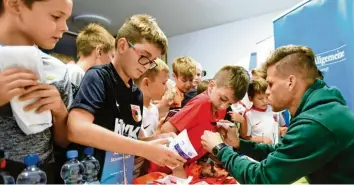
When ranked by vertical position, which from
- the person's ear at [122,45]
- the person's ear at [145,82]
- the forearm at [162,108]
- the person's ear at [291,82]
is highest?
the person's ear at [122,45]

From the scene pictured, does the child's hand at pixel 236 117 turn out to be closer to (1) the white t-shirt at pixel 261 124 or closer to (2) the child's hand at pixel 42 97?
(1) the white t-shirt at pixel 261 124

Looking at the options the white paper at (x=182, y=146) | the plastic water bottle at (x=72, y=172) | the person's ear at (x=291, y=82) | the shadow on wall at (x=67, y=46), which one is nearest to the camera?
the plastic water bottle at (x=72, y=172)

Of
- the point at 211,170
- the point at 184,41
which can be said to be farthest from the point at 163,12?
the point at 211,170

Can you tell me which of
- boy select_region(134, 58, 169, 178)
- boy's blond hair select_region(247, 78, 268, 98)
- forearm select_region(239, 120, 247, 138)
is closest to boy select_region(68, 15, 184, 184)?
boy select_region(134, 58, 169, 178)

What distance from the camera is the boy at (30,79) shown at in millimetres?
812

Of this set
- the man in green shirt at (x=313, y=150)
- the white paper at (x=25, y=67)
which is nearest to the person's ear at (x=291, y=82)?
the man in green shirt at (x=313, y=150)

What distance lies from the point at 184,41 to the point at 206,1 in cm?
148

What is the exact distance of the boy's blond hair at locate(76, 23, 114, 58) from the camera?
222 centimetres

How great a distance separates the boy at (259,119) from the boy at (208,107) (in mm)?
911

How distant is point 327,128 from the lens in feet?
3.77

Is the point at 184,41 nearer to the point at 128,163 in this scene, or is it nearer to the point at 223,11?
the point at 223,11

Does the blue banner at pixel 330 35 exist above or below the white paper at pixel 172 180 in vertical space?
above

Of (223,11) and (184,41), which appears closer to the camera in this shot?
(223,11)

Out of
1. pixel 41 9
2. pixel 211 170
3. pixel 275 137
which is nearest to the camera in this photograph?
pixel 41 9
